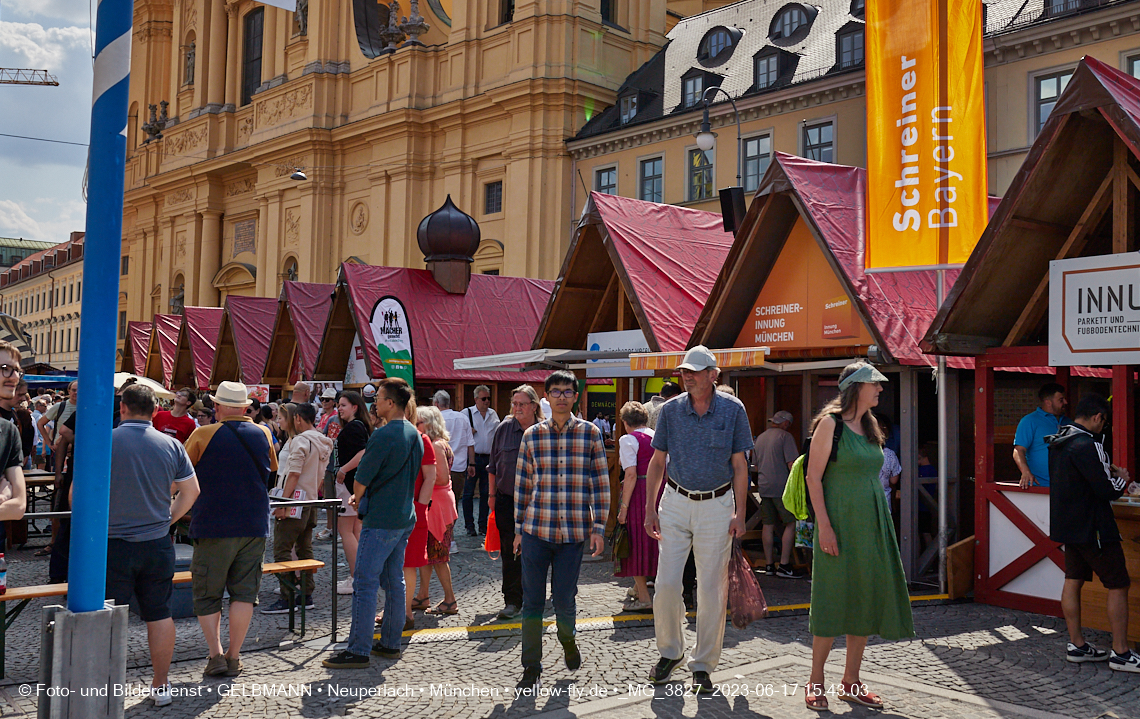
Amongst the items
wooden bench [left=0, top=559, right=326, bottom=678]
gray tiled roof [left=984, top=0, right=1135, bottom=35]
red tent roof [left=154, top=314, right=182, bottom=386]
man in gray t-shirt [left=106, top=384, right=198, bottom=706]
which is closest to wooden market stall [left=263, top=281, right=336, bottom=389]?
red tent roof [left=154, top=314, right=182, bottom=386]

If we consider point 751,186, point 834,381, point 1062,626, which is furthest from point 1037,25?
point 1062,626

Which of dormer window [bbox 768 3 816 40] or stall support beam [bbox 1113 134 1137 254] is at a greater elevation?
dormer window [bbox 768 3 816 40]

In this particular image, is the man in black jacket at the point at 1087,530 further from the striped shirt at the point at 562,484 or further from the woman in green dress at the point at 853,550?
the striped shirt at the point at 562,484

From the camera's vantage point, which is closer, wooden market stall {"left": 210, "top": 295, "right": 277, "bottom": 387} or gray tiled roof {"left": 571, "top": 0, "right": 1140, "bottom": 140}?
gray tiled roof {"left": 571, "top": 0, "right": 1140, "bottom": 140}

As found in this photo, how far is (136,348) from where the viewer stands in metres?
34.6

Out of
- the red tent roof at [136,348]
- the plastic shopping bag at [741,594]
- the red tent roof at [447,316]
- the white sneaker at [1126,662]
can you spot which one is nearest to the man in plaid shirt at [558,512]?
the plastic shopping bag at [741,594]

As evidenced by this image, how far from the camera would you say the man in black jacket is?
6.46 m

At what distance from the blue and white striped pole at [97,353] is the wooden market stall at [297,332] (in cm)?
1690

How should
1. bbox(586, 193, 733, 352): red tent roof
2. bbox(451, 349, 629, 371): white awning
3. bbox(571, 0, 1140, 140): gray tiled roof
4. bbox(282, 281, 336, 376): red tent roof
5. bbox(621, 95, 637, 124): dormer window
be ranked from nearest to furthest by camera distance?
1. bbox(586, 193, 733, 352): red tent roof
2. bbox(451, 349, 629, 371): white awning
3. bbox(282, 281, 336, 376): red tent roof
4. bbox(571, 0, 1140, 140): gray tiled roof
5. bbox(621, 95, 637, 124): dormer window

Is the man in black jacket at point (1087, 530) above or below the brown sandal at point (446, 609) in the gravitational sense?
above

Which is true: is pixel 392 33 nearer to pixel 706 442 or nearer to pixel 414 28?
pixel 414 28

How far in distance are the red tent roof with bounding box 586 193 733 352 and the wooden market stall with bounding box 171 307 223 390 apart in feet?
54.9

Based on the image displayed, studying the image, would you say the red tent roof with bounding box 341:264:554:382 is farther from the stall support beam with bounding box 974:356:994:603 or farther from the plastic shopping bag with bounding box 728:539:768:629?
the plastic shopping bag with bounding box 728:539:768:629

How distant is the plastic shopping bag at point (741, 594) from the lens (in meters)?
6.32
